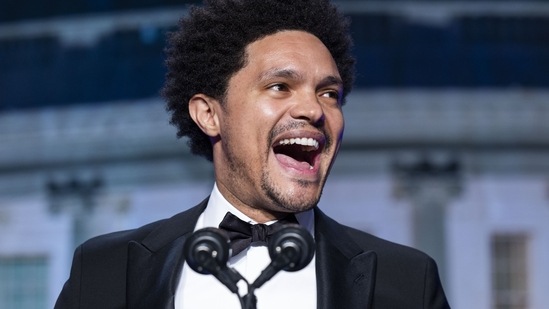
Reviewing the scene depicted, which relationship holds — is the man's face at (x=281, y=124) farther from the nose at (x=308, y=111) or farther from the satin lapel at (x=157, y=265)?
the satin lapel at (x=157, y=265)

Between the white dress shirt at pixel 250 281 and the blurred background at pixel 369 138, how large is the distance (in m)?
5.81

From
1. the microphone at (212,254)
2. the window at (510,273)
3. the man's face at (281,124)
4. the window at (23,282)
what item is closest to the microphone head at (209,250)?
the microphone at (212,254)

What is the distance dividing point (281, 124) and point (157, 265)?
17.1 inches

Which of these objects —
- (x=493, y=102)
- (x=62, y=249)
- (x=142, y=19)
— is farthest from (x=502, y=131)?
(x=62, y=249)

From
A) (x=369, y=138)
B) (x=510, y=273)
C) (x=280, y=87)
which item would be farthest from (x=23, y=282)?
(x=280, y=87)

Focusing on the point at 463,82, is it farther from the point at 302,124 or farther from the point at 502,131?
the point at 302,124

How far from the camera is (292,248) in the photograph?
Result: 1.86m

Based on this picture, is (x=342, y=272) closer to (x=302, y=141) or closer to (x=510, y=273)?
(x=302, y=141)

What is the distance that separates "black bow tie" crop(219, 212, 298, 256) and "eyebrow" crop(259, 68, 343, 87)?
1.02ft

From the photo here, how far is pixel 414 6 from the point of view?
8.73 metres

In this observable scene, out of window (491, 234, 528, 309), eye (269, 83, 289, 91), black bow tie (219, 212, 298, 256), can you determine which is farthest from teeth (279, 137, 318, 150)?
window (491, 234, 528, 309)

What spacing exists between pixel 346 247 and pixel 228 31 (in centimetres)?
54

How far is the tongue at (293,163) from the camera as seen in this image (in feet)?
7.45

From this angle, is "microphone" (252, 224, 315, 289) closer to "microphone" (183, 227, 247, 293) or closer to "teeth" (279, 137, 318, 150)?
"microphone" (183, 227, 247, 293)
